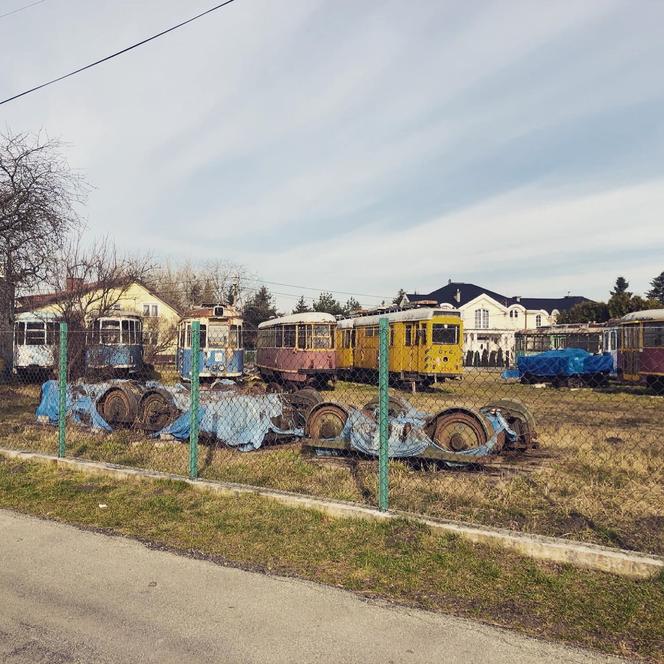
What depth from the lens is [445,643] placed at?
10.5 feet

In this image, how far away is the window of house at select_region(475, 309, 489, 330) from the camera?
58.4 m

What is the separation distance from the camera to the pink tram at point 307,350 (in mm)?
20719

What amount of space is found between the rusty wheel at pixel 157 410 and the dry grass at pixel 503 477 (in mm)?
312

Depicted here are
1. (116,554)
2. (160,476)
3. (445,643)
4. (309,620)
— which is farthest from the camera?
(160,476)

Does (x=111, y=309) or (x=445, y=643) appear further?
(x=111, y=309)

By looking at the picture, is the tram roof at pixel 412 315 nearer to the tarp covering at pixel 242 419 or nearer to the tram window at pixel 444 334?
the tram window at pixel 444 334

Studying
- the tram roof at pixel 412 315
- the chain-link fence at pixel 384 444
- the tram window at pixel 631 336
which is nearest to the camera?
the chain-link fence at pixel 384 444

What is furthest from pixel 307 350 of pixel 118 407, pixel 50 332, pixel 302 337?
pixel 118 407

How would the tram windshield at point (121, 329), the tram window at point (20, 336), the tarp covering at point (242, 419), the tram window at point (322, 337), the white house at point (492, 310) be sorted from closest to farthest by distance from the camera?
the tarp covering at point (242, 419), the tram window at point (322, 337), the tram windshield at point (121, 329), the tram window at point (20, 336), the white house at point (492, 310)

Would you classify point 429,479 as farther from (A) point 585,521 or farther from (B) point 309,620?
(B) point 309,620

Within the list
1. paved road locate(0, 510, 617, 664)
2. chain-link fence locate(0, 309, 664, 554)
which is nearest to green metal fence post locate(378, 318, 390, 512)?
chain-link fence locate(0, 309, 664, 554)

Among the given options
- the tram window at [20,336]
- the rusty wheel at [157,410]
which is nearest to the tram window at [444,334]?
the rusty wheel at [157,410]

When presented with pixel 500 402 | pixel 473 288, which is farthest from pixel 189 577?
pixel 473 288

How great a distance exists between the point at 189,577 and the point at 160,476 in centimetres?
258
